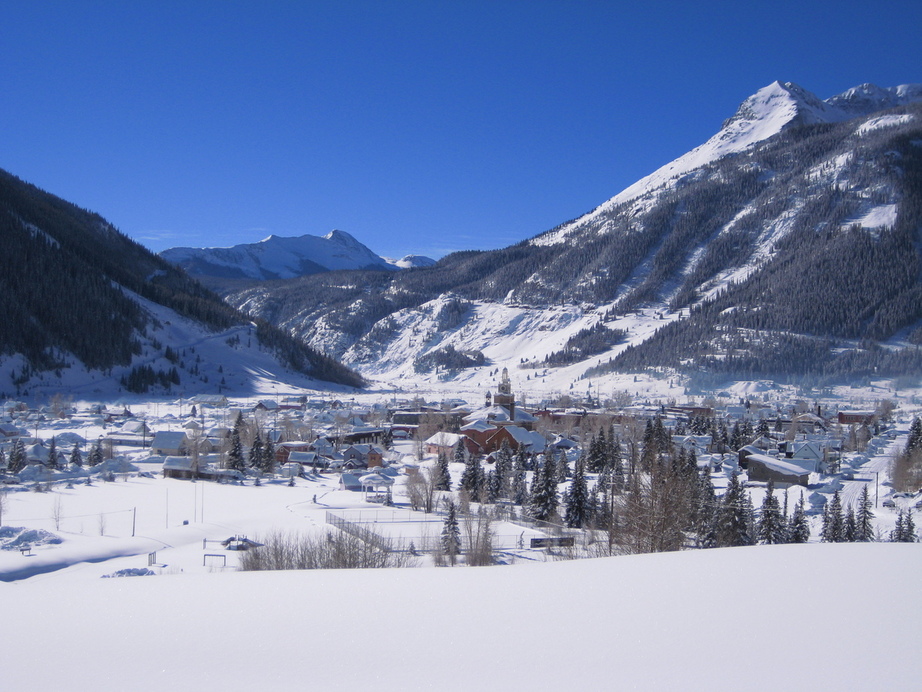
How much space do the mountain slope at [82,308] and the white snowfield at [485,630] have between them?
99432 millimetres

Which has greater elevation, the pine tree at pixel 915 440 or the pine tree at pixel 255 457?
the pine tree at pixel 915 440

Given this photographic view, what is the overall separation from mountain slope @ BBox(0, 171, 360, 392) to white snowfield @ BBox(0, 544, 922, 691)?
99.4 m

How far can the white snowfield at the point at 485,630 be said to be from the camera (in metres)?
4.61

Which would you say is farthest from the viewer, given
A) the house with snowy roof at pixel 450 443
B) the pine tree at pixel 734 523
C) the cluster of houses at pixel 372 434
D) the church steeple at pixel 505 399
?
the church steeple at pixel 505 399

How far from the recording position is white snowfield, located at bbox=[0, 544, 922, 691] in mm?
4605

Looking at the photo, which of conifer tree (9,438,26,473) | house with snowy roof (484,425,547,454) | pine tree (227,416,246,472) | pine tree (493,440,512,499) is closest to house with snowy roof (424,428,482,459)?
house with snowy roof (484,425,547,454)

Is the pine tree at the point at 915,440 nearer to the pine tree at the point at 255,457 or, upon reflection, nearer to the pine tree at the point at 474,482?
the pine tree at the point at 474,482

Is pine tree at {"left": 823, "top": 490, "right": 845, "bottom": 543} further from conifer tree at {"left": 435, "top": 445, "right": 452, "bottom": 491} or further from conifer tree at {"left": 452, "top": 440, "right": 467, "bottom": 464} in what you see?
conifer tree at {"left": 452, "top": 440, "right": 467, "bottom": 464}

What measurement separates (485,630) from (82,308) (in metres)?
120

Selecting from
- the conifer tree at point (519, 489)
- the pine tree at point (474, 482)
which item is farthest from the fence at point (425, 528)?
the conifer tree at point (519, 489)

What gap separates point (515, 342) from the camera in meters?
177

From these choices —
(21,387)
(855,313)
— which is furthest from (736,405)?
(21,387)

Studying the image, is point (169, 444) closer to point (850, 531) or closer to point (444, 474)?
point (444, 474)

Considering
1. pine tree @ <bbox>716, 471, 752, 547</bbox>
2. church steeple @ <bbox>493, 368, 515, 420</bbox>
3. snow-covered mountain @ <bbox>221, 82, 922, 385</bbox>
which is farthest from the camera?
snow-covered mountain @ <bbox>221, 82, 922, 385</bbox>
